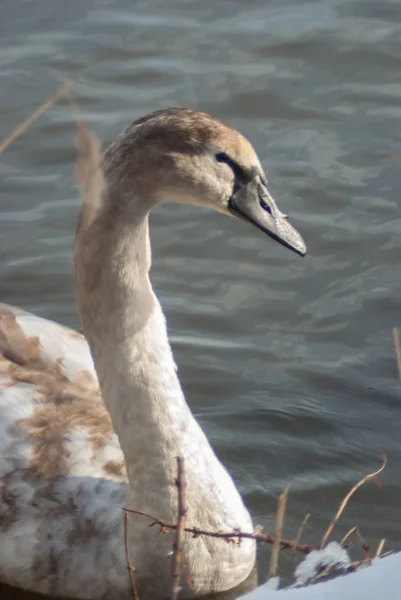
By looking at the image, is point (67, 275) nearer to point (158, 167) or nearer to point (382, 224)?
point (382, 224)

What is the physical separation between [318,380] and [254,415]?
0.39m

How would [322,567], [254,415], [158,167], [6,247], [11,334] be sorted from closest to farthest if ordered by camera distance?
[322,567]
[158,167]
[11,334]
[254,415]
[6,247]

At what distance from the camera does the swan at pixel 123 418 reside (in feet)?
11.5

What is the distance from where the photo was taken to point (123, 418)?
12.6 feet

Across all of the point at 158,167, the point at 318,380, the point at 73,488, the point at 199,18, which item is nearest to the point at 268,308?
the point at 318,380

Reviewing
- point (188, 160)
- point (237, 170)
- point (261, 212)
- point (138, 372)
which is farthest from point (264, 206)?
point (138, 372)

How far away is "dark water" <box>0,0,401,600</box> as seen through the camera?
197 inches

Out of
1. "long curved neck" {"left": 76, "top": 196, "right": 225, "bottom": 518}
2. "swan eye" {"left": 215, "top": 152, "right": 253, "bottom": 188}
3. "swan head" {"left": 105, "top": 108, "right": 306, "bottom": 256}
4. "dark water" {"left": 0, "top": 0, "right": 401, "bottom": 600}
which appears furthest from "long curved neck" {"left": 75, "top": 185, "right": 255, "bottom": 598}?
"dark water" {"left": 0, "top": 0, "right": 401, "bottom": 600}

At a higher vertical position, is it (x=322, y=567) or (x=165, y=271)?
(x=165, y=271)

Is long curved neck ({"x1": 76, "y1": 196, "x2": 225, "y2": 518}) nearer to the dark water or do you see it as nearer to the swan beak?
the swan beak

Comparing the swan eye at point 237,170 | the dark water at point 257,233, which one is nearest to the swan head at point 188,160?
the swan eye at point 237,170

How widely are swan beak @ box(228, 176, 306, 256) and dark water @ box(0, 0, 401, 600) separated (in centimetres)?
133

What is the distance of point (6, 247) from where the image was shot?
20.2 ft

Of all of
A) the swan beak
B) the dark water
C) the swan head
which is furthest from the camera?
the dark water
